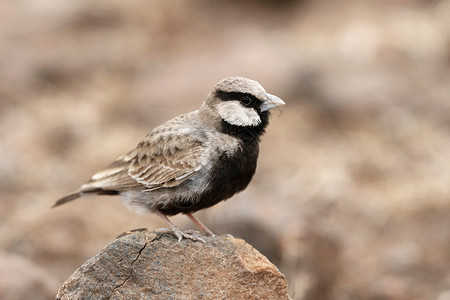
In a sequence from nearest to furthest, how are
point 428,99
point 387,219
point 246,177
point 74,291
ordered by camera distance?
1. point 74,291
2. point 246,177
3. point 387,219
4. point 428,99

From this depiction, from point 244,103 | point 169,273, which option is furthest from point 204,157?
point 169,273

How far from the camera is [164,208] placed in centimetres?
725

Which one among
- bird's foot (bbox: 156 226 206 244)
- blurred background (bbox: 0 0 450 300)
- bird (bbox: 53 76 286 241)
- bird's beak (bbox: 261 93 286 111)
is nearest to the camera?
bird's foot (bbox: 156 226 206 244)

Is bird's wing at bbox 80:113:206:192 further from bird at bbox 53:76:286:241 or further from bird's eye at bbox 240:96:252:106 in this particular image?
bird's eye at bbox 240:96:252:106

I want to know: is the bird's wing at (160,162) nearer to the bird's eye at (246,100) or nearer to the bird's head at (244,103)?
the bird's head at (244,103)

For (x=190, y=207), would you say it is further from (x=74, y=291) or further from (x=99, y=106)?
(x=99, y=106)

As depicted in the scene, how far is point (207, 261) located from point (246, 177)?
3.61ft

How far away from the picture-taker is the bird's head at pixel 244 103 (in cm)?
714

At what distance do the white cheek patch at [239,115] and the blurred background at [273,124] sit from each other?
2554mm

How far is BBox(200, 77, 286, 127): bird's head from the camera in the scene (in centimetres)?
714

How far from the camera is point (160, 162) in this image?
24.6 feet

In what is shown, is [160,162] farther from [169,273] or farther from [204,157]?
[169,273]

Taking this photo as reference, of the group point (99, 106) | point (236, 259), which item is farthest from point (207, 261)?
point (99, 106)

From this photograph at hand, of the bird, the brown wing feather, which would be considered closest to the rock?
the bird
